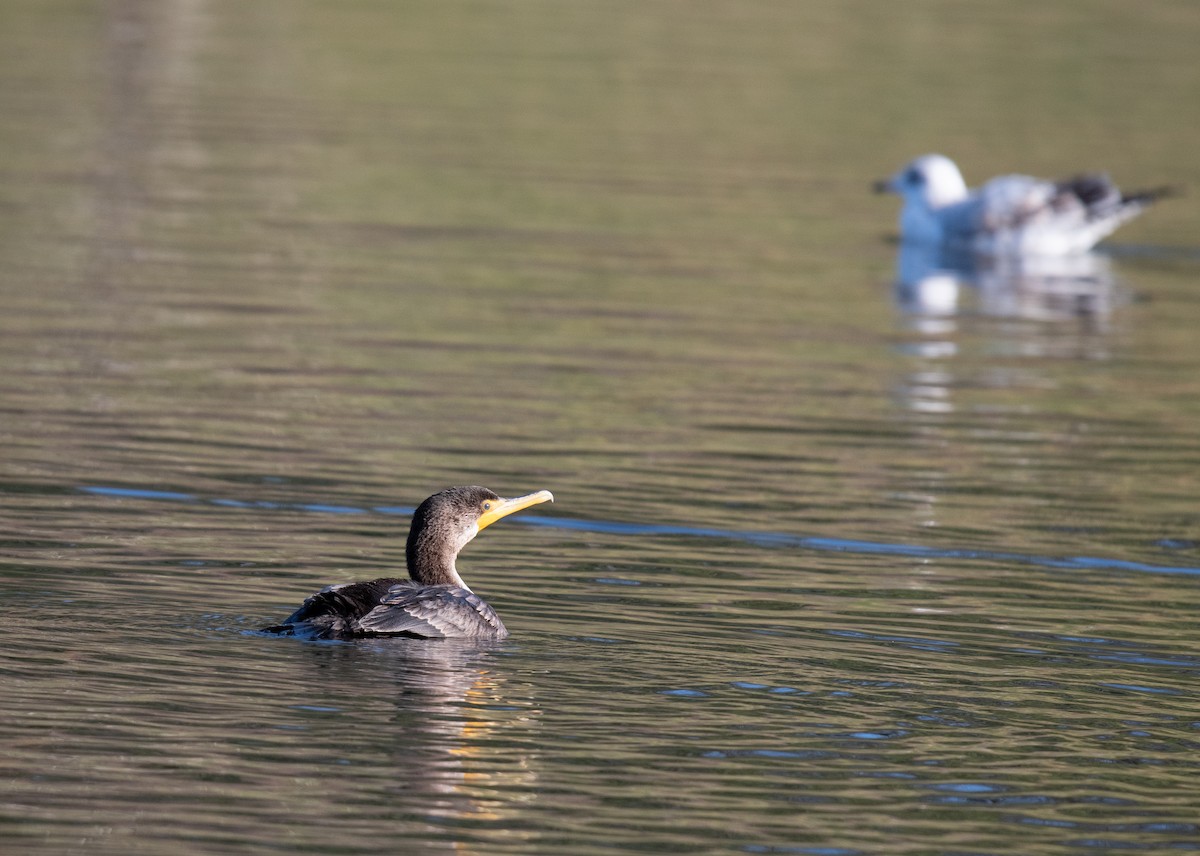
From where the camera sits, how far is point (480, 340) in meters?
18.5

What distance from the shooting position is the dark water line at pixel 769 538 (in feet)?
40.8

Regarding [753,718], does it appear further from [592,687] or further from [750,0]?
[750,0]

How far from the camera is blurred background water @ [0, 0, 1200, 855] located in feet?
26.1

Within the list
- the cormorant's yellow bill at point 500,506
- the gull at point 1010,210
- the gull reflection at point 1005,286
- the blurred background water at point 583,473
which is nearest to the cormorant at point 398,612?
the blurred background water at point 583,473

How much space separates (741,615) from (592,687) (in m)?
1.73

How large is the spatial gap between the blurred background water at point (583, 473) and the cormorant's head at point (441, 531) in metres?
0.43

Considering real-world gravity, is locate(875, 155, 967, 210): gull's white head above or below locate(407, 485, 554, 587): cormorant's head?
above

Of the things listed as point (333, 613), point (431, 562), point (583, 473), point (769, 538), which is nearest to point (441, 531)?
point (431, 562)

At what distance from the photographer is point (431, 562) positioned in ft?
33.7

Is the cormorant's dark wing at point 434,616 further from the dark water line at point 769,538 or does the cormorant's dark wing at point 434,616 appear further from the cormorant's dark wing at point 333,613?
the dark water line at point 769,538

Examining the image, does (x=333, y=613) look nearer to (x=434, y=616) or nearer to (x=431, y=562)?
(x=434, y=616)

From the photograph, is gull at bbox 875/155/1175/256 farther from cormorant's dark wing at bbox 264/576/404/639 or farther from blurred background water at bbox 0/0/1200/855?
cormorant's dark wing at bbox 264/576/404/639

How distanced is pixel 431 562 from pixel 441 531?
16cm

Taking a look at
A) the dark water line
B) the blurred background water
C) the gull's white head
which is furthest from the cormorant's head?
the gull's white head
